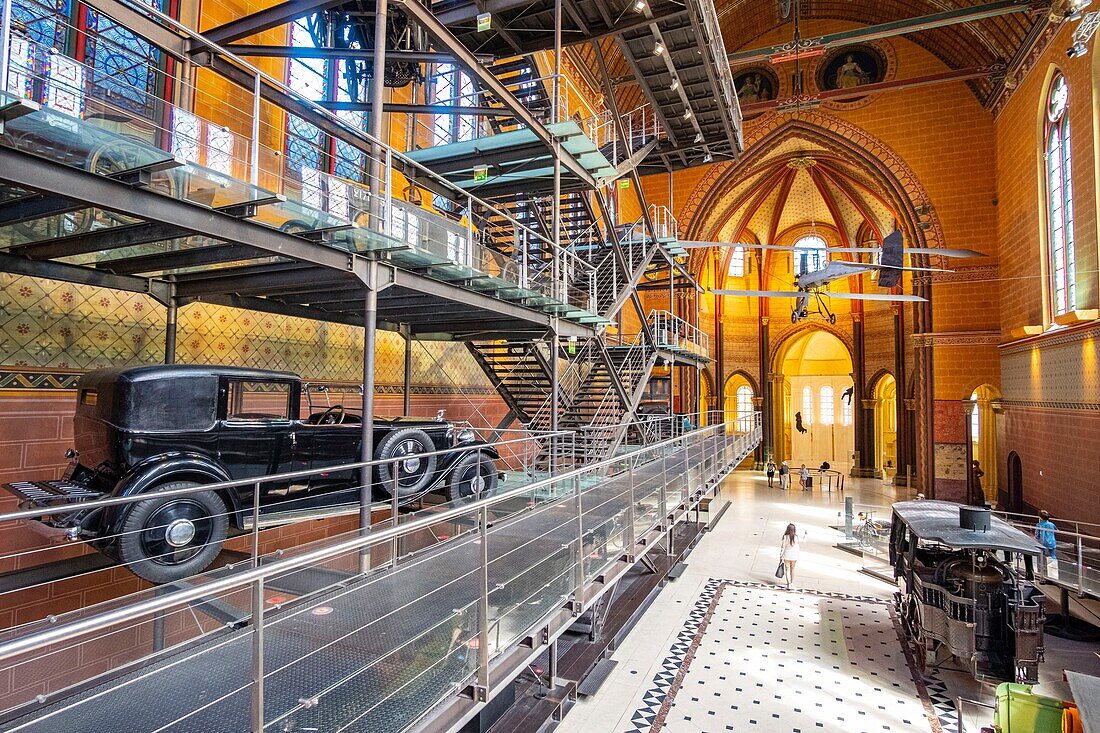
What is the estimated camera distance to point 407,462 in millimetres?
6281

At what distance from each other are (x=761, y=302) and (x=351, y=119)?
23720 millimetres

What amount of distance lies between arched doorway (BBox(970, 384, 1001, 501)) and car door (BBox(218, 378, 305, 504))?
20.7 metres

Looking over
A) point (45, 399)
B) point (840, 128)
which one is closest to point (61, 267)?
point (45, 399)

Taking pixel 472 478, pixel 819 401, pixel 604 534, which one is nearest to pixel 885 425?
pixel 819 401

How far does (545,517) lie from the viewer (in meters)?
6.39

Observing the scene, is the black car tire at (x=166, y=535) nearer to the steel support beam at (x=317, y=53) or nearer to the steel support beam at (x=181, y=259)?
the steel support beam at (x=181, y=259)

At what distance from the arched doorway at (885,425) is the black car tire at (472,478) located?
24.1 m

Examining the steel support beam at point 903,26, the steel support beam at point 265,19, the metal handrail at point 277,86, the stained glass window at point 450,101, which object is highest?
the steel support beam at point 903,26

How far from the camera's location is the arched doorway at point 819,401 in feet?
102

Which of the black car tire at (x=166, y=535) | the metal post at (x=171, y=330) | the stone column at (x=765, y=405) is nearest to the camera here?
the black car tire at (x=166, y=535)

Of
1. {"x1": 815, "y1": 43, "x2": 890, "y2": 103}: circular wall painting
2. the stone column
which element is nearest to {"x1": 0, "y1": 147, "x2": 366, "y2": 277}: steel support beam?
{"x1": 815, "y1": 43, "x2": 890, "y2": 103}: circular wall painting

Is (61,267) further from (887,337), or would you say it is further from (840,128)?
(887,337)

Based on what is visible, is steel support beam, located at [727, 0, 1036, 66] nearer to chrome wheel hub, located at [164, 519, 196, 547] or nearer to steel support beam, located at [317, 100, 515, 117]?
steel support beam, located at [317, 100, 515, 117]

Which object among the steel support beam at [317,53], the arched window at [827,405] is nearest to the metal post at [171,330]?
the steel support beam at [317,53]
